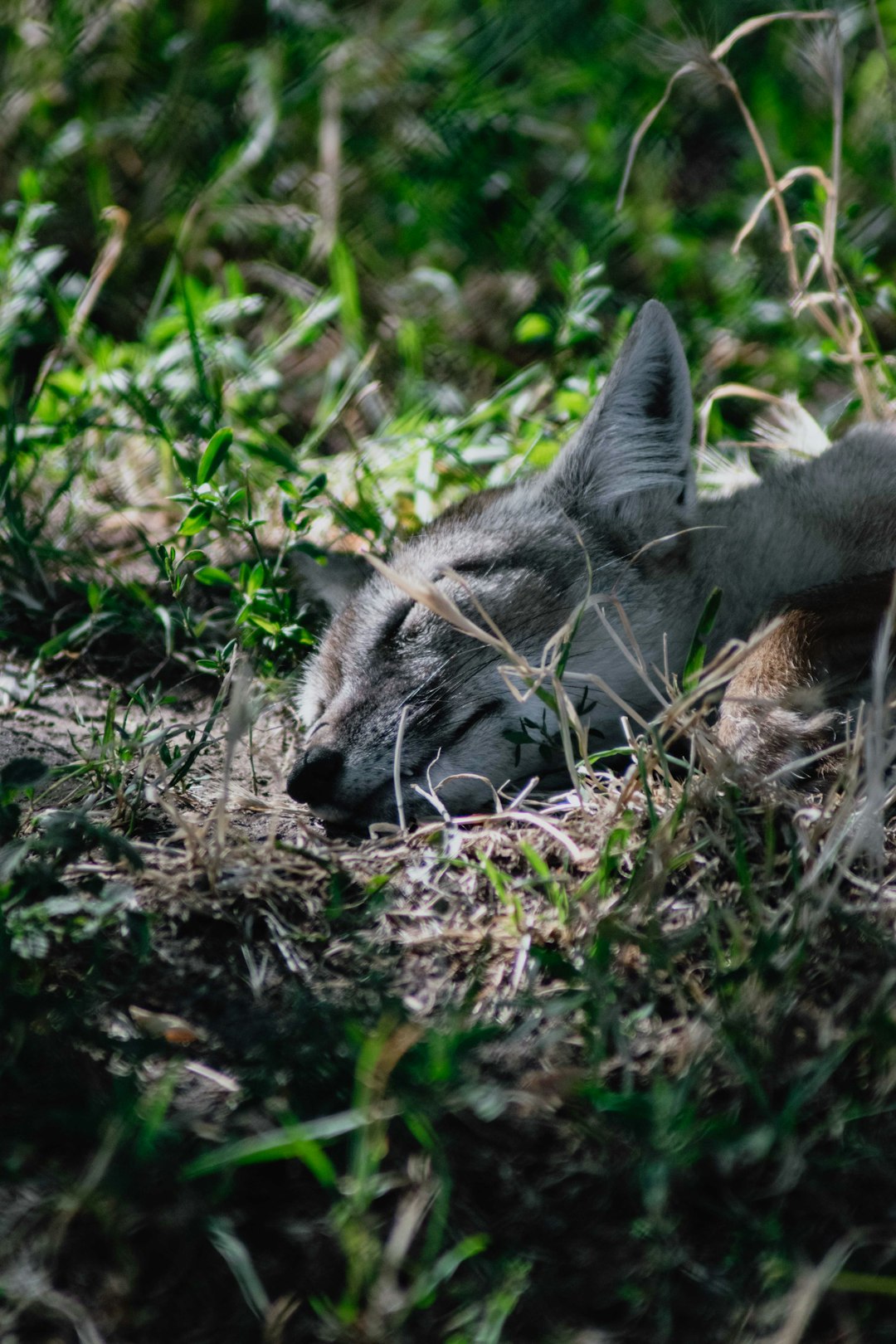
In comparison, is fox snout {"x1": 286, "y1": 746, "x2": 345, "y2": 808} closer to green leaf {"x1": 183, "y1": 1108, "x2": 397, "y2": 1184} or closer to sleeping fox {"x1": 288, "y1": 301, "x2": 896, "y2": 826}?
sleeping fox {"x1": 288, "y1": 301, "x2": 896, "y2": 826}

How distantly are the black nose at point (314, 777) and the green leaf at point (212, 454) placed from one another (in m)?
0.87

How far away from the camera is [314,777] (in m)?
2.87

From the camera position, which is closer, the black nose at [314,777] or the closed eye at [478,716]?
the black nose at [314,777]

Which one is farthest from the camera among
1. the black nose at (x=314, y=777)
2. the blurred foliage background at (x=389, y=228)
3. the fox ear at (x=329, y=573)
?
the blurred foliage background at (x=389, y=228)

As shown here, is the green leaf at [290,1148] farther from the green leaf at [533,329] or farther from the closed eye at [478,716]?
the green leaf at [533,329]

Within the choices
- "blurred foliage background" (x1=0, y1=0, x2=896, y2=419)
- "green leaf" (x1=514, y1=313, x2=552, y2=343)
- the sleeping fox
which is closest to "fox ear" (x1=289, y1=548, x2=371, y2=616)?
the sleeping fox

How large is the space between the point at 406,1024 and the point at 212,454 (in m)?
1.78

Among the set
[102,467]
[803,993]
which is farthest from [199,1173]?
[102,467]

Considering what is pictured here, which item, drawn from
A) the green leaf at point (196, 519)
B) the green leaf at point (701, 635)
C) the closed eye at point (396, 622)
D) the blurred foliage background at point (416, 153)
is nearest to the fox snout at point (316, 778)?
the closed eye at point (396, 622)

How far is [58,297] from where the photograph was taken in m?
4.88

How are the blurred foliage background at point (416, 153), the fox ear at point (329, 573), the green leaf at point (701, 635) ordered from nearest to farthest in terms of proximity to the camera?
the green leaf at point (701, 635) → the fox ear at point (329, 573) → the blurred foliage background at point (416, 153)

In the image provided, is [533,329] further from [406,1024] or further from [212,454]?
[406,1024]

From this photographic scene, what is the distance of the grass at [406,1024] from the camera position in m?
1.72

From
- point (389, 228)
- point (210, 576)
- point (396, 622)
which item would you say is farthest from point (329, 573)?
point (389, 228)
